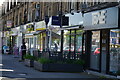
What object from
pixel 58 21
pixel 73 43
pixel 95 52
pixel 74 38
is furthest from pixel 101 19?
pixel 58 21

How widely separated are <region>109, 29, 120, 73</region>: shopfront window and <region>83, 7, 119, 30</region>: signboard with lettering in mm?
584

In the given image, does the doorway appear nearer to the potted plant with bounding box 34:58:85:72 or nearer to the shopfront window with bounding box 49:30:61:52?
the potted plant with bounding box 34:58:85:72


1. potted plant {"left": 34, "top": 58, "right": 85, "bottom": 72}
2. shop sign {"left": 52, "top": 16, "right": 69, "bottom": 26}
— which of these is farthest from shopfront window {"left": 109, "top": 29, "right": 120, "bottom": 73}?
shop sign {"left": 52, "top": 16, "right": 69, "bottom": 26}

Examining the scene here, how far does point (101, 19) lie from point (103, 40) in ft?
4.39

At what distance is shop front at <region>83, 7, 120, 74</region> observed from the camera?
1520 cm

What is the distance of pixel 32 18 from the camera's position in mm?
35812

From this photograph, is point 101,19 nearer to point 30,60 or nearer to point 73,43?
point 73,43

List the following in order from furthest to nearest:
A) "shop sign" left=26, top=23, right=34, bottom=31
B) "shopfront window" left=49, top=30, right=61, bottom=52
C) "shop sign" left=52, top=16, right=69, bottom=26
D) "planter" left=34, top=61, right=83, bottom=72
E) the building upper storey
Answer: "shop sign" left=26, top=23, right=34, bottom=31
"shopfront window" left=49, top=30, right=61, bottom=52
"shop sign" left=52, top=16, right=69, bottom=26
the building upper storey
"planter" left=34, top=61, right=83, bottom=72

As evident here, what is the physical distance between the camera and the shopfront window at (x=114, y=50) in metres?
15.2

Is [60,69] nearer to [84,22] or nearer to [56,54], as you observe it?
[56,54]

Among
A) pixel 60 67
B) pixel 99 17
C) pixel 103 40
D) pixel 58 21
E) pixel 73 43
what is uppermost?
pixel 58 21

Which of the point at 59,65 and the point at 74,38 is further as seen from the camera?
the point at 74,38

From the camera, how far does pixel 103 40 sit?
1672cm

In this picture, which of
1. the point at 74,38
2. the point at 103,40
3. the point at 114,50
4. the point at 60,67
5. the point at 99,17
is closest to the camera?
the point at 114,50
